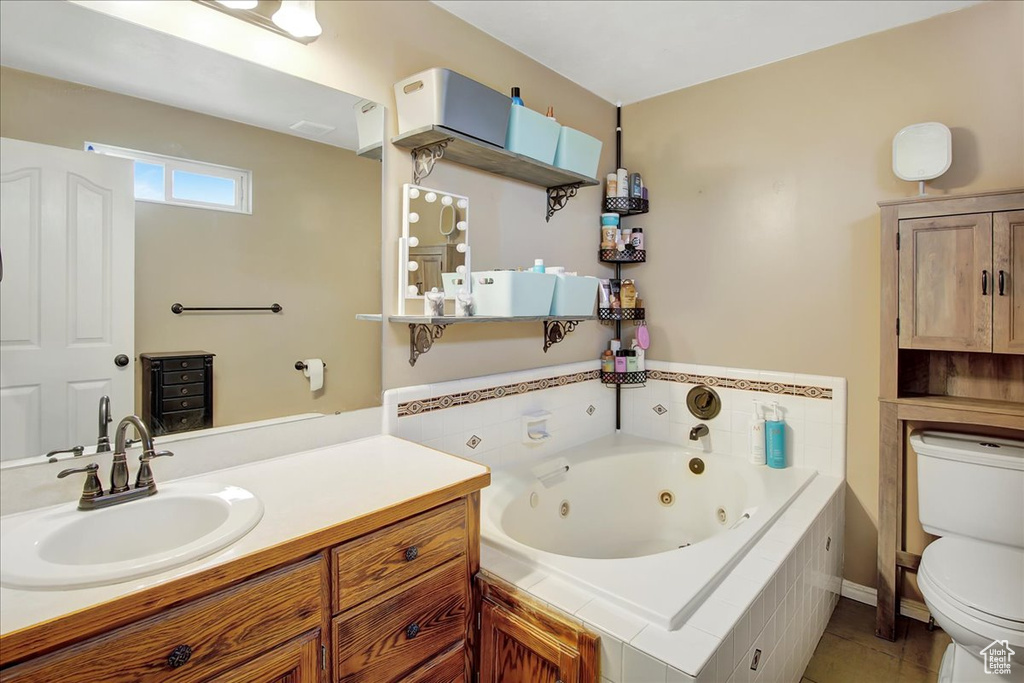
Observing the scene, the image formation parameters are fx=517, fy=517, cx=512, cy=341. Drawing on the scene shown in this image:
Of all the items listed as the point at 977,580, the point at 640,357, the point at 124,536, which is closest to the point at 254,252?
the point at 124,536

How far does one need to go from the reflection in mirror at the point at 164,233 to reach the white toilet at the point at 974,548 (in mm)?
2015

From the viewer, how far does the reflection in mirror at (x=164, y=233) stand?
1.17 m

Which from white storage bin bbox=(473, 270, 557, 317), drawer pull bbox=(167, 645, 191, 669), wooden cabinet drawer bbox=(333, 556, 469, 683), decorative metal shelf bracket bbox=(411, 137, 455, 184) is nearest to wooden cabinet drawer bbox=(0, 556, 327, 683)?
drawer pull bbox=(167, 645, 191, 669)

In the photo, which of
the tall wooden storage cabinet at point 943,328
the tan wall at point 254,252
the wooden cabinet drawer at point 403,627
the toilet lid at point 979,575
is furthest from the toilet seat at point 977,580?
the tan wall at point 254,252

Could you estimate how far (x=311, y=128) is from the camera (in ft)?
5.39

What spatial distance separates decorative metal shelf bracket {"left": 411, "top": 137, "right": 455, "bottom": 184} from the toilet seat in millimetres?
2193

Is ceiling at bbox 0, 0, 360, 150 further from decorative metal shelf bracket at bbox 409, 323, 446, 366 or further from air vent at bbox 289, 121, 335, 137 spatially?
decorative metal shelf bracket at bbox 409, 323, 446, 366

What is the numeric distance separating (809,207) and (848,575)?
1.71 m

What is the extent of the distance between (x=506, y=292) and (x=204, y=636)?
1.34m

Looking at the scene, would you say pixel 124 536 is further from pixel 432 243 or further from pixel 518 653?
pixel 432 243

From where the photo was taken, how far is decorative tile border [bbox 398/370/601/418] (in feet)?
6.43

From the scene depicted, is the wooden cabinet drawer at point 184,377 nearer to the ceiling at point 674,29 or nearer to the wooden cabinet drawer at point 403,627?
the wooden cabinet drawer at point 403,627

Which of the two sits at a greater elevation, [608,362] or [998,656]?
[608,362]

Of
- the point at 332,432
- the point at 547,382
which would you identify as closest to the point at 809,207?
the point at 547,382
